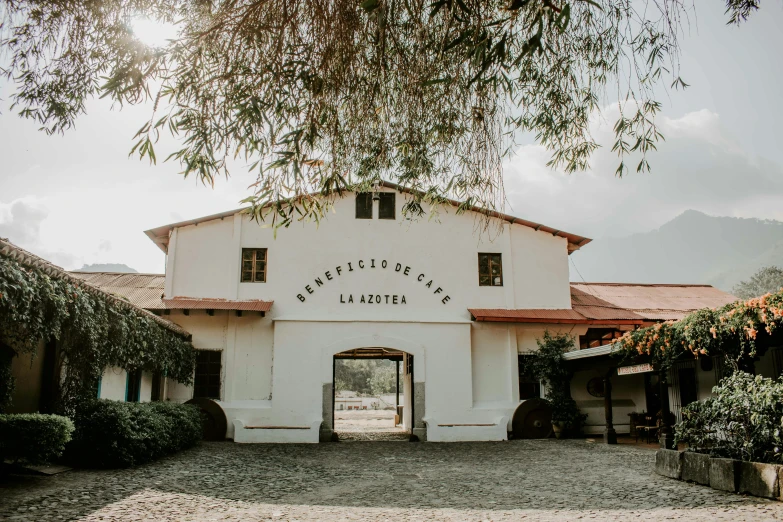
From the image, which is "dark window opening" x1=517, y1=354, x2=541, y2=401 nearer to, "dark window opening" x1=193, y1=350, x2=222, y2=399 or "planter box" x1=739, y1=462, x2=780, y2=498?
"dark window opening" x1=193, y1=350, x2=222, y2=399

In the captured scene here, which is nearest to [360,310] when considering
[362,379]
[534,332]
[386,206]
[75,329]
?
[386,206]

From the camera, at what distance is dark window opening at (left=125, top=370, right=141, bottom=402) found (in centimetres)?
1284

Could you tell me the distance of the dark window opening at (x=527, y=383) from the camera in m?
15.7

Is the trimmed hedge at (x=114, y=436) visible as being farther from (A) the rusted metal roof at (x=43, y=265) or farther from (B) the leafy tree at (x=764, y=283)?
(B) the leafy tree at (x=764, y=283)

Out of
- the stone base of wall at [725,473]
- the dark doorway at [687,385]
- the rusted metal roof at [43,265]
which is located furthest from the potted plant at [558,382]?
the rusted metal roof at [43,265]

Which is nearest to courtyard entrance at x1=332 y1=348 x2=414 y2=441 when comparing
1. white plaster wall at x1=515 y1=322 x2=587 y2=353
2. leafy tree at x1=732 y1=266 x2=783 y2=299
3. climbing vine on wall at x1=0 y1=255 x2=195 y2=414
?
white plaster wall at x1=515 y1=322 x2=587 y2=353

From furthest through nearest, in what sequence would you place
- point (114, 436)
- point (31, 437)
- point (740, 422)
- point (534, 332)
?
1. point (534, 332)
2. point (114, 436)
3. point (740, 422)
4. point (31, 437)

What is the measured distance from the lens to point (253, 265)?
610 inches

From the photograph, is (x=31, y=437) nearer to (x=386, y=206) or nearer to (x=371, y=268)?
(x=371, y=268)

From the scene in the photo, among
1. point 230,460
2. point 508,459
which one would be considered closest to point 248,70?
point 230,460

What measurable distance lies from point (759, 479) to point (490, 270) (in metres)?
9.43

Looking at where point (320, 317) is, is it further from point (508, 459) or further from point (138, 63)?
point (138, 63)

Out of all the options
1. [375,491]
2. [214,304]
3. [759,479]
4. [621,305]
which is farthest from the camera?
[621,305]

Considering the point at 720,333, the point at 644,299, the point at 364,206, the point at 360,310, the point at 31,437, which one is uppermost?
the point at 364,206
